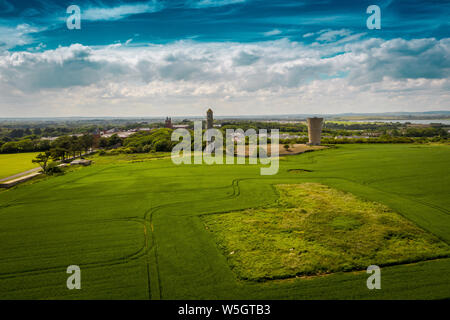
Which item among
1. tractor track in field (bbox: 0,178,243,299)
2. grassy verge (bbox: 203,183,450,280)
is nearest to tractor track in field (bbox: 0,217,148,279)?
tractor track in field (bbox: 0,178,243,299)

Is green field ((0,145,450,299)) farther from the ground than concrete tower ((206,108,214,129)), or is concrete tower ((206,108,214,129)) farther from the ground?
concrete tower ((206,108,214,129))

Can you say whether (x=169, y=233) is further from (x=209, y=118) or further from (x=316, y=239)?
(x=209, y=118)

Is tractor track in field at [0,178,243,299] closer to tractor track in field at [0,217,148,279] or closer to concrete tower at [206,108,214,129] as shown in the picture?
tractor track in field at [0,217,148,279]

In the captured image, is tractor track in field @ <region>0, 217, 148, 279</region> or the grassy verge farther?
the grassy verge

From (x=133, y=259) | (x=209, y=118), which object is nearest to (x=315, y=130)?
(x=209, y=118)

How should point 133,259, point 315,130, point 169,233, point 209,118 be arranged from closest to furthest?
point 133,259 < point 169,233 < point 315,130 < point 209,118

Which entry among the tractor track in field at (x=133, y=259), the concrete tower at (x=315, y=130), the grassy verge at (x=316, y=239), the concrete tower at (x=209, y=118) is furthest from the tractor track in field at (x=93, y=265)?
the concrete tower at (x=315, y=130)

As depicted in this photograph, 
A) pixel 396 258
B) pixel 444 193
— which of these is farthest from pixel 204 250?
pixel 444 193
